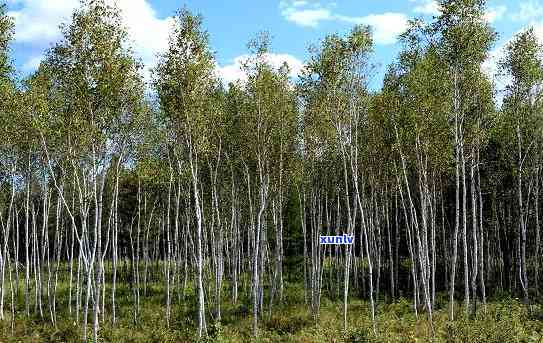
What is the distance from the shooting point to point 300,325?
87.2ft

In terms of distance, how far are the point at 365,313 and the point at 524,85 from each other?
50.3 ft

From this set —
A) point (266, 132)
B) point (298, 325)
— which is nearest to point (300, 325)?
point (298, 325)

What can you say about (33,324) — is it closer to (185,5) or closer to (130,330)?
(130,330)

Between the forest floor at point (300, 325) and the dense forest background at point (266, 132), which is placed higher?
the dense forest background at point (266, 132)

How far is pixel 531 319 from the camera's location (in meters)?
25.3

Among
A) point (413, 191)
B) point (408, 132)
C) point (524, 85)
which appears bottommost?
point (413, 191)

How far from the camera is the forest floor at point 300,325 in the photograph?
70.9 ft

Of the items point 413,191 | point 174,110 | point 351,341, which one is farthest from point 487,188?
point 174,110

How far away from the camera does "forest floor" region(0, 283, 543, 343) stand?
21609mm

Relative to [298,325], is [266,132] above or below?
above

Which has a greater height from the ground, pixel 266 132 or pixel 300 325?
pixel 266 132

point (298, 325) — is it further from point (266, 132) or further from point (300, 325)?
point (266, 132)

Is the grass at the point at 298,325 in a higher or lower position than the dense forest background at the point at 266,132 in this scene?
lower

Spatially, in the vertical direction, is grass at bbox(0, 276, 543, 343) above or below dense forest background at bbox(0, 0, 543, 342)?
below
